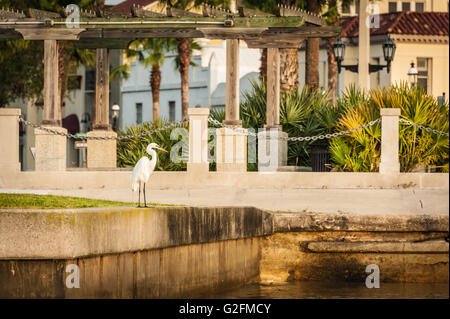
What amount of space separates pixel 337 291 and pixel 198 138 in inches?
223

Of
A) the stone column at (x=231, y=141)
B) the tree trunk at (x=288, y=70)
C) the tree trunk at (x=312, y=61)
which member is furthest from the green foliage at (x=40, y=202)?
the tree trunk at (x=312, y=61)

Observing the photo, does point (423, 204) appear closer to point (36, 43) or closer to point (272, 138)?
point (272, 138)

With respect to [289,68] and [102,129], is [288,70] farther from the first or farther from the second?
[102,129]

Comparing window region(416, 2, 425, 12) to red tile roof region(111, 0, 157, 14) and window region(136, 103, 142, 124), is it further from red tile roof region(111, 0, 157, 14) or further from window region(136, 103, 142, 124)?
window region(136, 103, 142, 124)

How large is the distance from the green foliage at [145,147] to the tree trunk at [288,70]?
17.5ft

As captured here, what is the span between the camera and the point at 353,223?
17.1 m

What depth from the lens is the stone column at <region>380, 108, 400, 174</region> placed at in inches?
797

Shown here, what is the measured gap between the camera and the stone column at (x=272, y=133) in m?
23.7

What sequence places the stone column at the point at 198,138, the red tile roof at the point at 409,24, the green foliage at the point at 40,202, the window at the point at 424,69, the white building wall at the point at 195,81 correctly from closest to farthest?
the green foliage at the point at 40,202
the stone column at the point at 198,138
the window at the point at 424,69
the red tile roof at the point at 409,24
the white building wall at the point at 195,81

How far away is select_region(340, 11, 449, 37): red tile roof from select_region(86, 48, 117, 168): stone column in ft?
114

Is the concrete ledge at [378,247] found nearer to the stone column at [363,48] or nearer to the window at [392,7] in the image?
the stone column at [363,48]

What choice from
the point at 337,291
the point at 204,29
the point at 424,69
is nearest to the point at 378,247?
the point at 337,291

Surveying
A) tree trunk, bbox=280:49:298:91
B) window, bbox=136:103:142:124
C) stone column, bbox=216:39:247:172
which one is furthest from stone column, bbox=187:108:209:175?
window, bbox=136:103:142:124

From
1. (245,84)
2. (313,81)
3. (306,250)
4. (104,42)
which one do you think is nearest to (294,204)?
(306,250)
